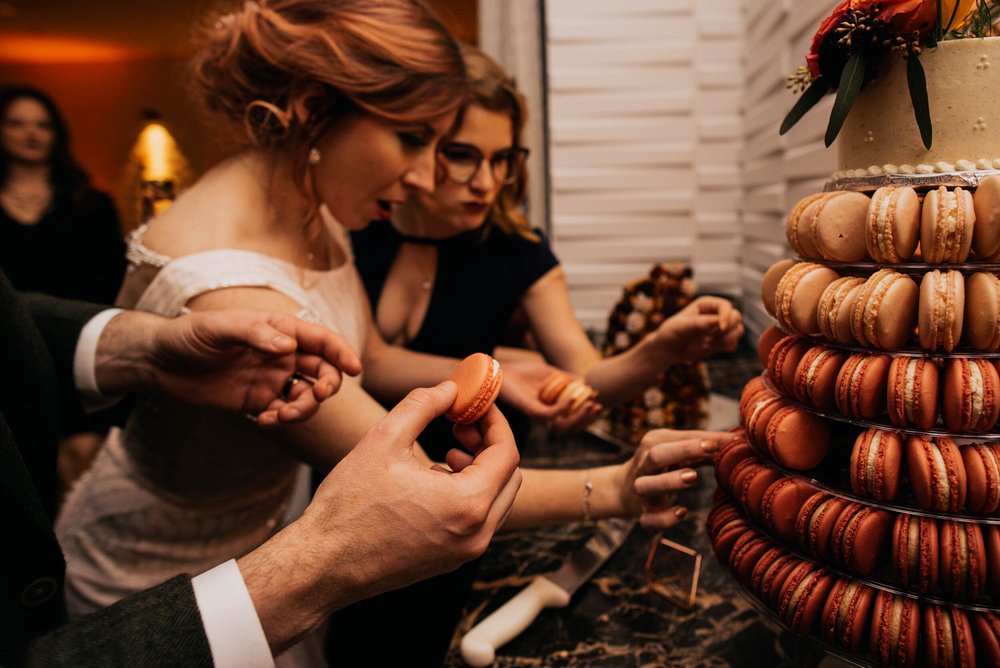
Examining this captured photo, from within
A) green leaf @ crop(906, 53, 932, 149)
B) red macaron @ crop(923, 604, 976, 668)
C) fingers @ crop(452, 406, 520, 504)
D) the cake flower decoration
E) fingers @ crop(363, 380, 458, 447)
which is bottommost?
red macaron @ crop(923, 604, 976, 668)

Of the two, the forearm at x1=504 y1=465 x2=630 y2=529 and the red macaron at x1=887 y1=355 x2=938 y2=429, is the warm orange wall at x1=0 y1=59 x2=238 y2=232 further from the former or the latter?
the red macaron at x1=887 y1=355 x2=938 y2=429

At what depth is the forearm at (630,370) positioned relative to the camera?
1.42 metres

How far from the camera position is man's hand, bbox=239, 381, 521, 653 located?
59cm

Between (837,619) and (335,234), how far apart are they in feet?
3.97

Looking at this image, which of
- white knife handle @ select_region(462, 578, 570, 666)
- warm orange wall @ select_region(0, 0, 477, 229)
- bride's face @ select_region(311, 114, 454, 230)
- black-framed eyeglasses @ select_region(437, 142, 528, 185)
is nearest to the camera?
white knife handle @ select_region(462, 578, 570, 666)

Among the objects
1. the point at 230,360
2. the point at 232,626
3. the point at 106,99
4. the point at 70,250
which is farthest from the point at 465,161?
the point at 106,99

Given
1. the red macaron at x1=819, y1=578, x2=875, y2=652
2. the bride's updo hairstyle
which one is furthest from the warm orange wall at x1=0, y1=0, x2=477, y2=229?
the red macaron at x1=819, y1=578, x2=875, y2=652

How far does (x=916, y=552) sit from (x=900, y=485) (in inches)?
2.6

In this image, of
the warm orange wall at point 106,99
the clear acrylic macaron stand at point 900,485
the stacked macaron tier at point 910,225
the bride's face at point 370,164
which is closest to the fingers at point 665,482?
the clear acrylic macaron stand at point 900,485

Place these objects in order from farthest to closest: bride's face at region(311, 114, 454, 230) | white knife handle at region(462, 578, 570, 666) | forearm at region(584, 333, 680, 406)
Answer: forearm at region(584, 333, 680, 406), bride's face at region(311, 114, 454, 230), white knife handle at region(462, 578, 570, 666)

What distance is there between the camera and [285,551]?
606mm

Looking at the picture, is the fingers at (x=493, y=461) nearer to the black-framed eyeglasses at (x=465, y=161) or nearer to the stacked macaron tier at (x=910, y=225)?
the stacked macaron tier at (x=910, y=225)

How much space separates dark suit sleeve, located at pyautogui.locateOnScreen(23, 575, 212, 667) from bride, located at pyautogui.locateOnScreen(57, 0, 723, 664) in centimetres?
41

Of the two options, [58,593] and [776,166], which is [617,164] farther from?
[58,593]
